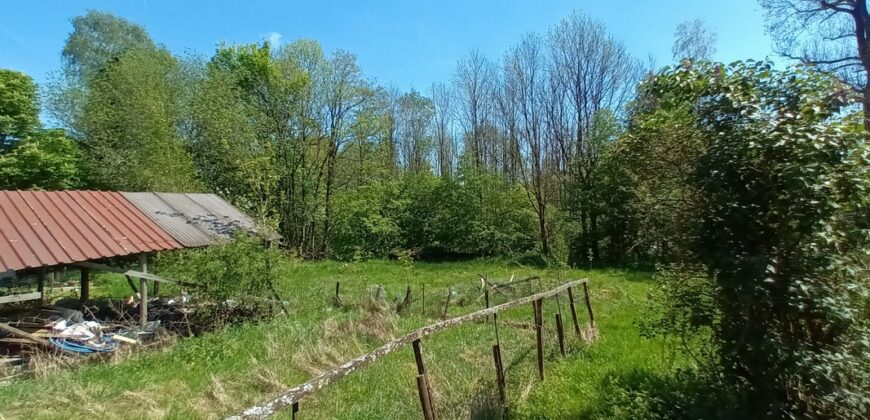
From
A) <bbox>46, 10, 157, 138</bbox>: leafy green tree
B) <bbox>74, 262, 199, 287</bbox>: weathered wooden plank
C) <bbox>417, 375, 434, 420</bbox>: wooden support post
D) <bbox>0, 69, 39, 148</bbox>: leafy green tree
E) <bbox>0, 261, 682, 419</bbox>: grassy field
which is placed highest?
<bbox>46, 10, 157, 138</bbox>: leafy green tree

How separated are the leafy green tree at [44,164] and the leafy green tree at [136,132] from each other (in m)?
0.77

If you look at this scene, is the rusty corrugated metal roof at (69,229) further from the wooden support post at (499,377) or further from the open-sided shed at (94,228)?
the wooden support post at (499,377)

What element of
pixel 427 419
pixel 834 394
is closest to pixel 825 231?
pixel 834 394

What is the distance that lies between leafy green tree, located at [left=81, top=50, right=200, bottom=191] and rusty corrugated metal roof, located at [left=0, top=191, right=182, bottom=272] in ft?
37.4

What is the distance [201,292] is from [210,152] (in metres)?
15.5

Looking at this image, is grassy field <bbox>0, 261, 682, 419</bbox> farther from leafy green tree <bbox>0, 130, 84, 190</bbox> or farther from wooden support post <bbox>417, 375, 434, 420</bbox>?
leafy green tree <bbox>0, 130, 84, 190</bbox>

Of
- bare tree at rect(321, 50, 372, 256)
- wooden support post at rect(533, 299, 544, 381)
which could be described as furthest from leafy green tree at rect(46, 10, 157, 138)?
wooden support post at rect(533, 299, 544, 381)

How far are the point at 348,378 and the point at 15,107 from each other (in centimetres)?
2857

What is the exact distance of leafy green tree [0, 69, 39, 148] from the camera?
905 inches

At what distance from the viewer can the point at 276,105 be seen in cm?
2386

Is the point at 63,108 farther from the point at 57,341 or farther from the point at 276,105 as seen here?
the point at 57,341

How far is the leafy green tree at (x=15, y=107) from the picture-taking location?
2298 centimetres

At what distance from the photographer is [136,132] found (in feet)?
71.2

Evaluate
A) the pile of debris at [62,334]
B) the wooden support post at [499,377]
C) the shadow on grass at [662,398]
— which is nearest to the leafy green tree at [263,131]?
the pile of debris at [62,334]
